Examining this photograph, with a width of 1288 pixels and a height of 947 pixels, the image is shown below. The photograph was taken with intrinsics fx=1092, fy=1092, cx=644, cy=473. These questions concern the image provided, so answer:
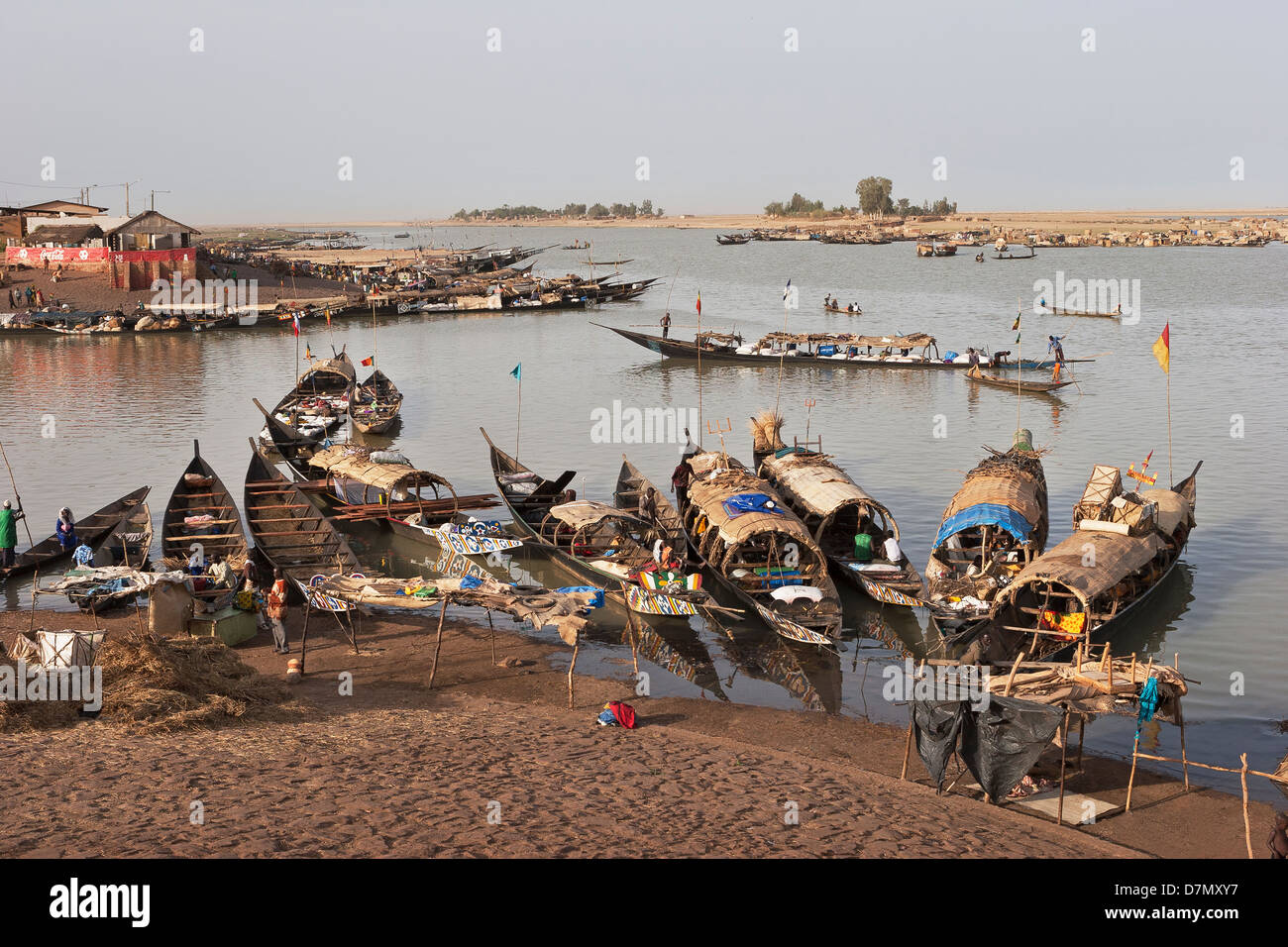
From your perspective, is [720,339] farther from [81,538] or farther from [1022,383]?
[81,538]

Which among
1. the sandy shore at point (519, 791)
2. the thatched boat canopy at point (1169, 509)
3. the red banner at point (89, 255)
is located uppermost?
the red banner at point (89, 255)

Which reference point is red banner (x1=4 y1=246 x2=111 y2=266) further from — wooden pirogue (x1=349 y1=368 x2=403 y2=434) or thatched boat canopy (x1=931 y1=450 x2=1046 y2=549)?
thatched boat canopy (x1=931 y1=450 x2=1046 y2=549)

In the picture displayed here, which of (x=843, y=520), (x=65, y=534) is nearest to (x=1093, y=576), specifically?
(x=843, y=520)

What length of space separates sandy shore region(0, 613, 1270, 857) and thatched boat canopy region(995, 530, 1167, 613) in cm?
295

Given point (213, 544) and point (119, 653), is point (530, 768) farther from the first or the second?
point (213, 544)

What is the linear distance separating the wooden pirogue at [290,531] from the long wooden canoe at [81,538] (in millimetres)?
2084

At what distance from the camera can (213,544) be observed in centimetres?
1800

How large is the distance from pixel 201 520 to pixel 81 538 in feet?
7.43

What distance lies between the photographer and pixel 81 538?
18828mm

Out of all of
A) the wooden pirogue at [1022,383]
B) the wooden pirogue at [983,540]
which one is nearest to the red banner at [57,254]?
the wooden pirogue at [1022,383]

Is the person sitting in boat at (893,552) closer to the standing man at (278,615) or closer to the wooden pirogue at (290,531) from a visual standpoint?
the wooden pirogue at (290,531)

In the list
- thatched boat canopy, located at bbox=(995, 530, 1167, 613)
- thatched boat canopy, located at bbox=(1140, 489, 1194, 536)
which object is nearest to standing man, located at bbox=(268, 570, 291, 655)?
thatched boat canopy, located at bbox=(995, 530, 1167, 613)

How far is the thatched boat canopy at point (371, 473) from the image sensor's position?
2064 centimetres

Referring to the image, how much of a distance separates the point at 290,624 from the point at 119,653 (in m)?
3.68
